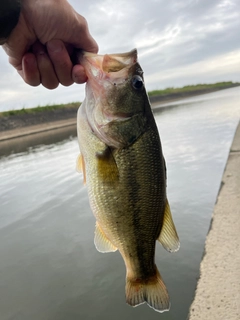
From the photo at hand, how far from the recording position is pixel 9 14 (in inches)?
67.6

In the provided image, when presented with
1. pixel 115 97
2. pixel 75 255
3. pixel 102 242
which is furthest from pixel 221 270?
pixel 75 255

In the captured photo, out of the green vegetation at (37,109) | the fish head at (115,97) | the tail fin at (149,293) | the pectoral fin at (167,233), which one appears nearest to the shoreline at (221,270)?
the tail fin at (149,293)

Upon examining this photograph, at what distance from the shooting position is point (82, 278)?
3.61 metres

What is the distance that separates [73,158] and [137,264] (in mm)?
9091

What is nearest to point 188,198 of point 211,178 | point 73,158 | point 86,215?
point 211,178

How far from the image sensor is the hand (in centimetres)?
176

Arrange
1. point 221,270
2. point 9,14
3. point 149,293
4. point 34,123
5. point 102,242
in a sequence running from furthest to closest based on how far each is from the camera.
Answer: point 34,123 < point 221,270 < point 102,242 < point 149,293 < point 9,14

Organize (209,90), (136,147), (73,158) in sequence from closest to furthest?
(136,147)
(73,158)
(209,90)

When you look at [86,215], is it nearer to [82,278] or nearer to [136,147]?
[82,278]

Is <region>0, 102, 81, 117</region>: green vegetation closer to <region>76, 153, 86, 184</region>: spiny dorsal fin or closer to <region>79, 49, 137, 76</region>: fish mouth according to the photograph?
<region>76, 153, 86, 184</region>: spiny dorsal fin

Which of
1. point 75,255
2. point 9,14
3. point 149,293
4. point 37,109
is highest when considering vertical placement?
point 9,14

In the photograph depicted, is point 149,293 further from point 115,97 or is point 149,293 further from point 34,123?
point 34,123

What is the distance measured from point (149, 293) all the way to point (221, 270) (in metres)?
1.19

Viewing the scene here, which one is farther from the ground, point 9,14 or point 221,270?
point 9,14
